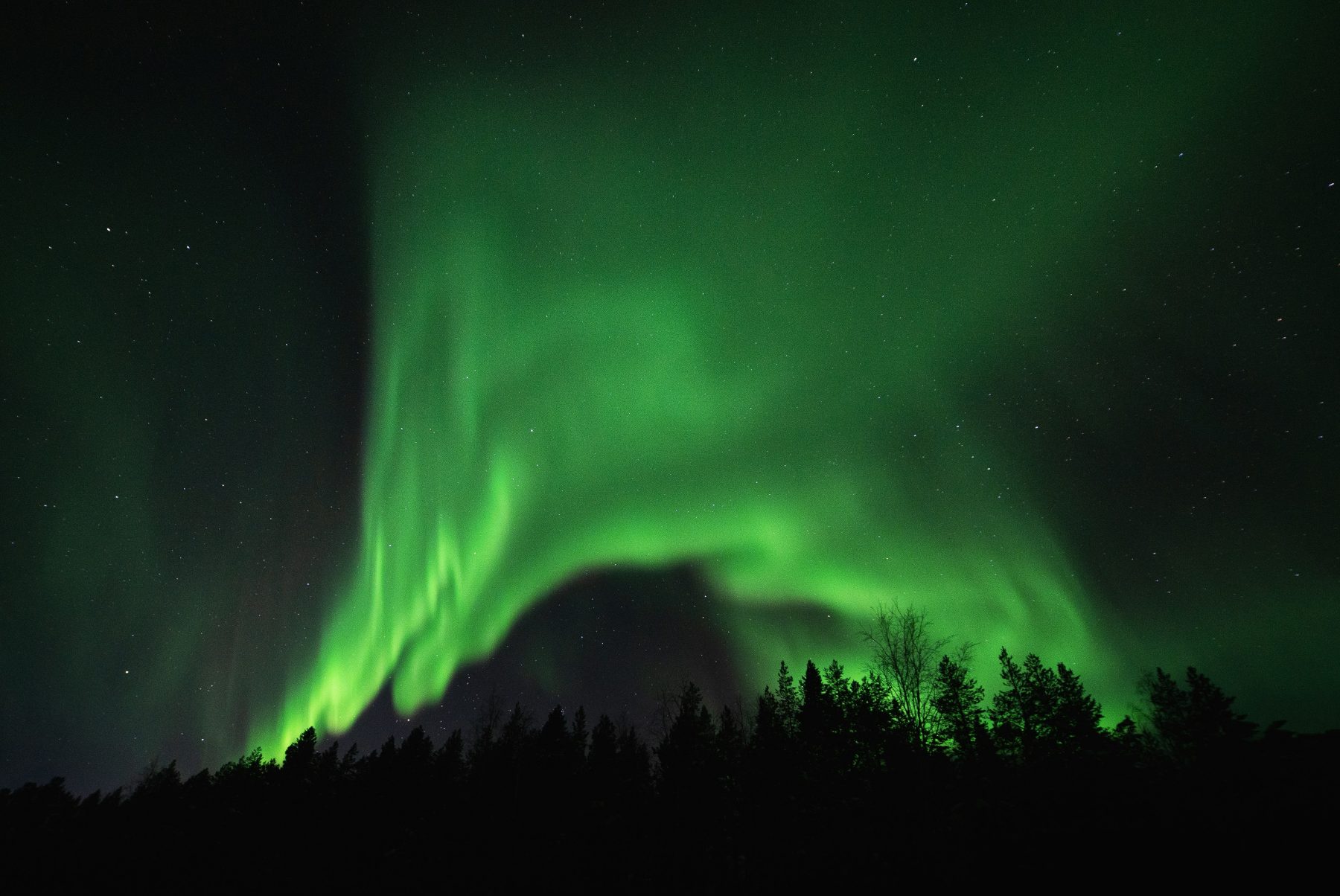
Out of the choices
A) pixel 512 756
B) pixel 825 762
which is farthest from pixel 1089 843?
pixel 512 756

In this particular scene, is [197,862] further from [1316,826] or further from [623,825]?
[1316,826]

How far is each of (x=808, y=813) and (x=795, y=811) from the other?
453 millimetres

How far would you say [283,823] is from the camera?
24.6 m

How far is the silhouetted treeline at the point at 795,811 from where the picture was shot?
6312mm

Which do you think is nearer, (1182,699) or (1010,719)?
(1010,719)

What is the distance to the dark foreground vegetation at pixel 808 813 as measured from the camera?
624 centimetres

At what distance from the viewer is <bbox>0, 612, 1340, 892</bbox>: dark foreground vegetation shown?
624 cm

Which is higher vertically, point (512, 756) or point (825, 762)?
point (512, 756)

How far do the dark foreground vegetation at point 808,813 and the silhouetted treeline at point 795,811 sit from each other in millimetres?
46

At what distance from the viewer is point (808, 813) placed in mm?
12734

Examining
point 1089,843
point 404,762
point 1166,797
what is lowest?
point 1089,843

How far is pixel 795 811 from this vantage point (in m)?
13.1

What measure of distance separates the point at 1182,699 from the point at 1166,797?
198 ft

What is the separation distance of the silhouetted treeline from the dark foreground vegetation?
46 mm
